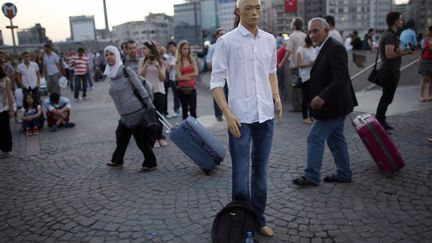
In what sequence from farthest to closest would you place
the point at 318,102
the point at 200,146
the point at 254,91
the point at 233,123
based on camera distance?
the point at 200,146, the point at 318,102, the point at 254,91, the point at 233,123

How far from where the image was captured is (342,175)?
4.54 metres

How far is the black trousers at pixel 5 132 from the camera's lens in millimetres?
6508

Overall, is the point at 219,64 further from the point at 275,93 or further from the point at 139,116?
the point at 139,116

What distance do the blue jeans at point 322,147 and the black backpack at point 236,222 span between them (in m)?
1.51

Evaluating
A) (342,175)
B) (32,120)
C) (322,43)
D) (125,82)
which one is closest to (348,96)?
(322,43)

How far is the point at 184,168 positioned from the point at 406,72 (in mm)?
9524

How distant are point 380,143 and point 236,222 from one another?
7.89 feet

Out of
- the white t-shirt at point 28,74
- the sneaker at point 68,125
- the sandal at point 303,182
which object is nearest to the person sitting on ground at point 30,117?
the sneaker at point 68,125

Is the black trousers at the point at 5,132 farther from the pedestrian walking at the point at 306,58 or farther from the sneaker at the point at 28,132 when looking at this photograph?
the pedestrian walking at the point at 306,58

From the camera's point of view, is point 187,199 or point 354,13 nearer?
point 187,199

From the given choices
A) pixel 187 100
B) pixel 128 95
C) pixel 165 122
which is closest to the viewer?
pixel 128 95

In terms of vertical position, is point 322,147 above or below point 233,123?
below

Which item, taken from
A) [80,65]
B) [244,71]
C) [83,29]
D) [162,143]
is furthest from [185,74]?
[83,29]

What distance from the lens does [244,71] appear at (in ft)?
10.1
